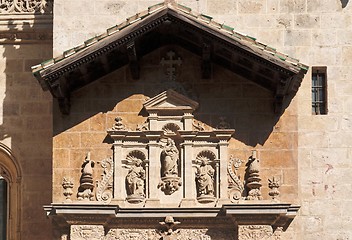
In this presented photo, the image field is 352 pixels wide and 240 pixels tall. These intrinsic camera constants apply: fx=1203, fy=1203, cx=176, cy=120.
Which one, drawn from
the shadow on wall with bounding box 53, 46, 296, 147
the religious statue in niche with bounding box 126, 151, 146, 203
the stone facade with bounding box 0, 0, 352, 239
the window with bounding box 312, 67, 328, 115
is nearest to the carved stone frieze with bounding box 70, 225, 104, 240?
the stone facade with bounding box 0, 0, 352, 239

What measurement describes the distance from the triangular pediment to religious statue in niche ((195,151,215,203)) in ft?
3.53

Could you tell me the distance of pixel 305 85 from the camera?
26.0 m

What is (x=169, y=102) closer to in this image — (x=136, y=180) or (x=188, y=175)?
(x=188, y=175)

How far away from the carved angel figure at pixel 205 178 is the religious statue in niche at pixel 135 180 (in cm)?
115

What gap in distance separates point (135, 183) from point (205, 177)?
1.46m

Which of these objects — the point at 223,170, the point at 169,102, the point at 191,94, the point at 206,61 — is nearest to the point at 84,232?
the point at 223,170

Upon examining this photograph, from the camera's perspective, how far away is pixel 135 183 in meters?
25.0

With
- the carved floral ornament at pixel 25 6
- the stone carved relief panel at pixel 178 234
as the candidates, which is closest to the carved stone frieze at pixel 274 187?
the stone carved relief panel at pixel 178 234

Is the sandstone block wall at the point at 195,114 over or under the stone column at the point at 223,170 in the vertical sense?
over

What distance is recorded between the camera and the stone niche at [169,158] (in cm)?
2502

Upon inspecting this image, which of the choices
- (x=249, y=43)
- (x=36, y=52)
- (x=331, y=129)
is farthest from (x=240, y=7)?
(x=36, y=52)

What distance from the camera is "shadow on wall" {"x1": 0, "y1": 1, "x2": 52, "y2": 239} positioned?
27.7 meters

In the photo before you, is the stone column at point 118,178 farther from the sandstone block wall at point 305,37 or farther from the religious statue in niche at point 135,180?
the sandstone block wall at point 305,37

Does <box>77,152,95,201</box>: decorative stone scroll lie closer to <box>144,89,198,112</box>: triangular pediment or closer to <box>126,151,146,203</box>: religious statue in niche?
<box>126,151,146,203</box>: religious statue in niche
